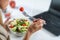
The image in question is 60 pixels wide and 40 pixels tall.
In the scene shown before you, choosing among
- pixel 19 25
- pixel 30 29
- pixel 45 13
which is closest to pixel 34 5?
pixel 45 13

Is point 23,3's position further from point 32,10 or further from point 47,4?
point 47,4

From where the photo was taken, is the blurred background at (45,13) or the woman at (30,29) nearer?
the woman at (30,29)

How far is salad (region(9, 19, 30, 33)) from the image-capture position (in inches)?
37.0

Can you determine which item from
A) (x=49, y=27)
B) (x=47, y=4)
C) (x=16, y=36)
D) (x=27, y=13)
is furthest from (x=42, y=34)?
(x=47, y=4)

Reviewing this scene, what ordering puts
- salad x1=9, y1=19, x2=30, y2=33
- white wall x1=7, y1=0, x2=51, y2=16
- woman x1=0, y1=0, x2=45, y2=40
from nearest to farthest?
woman x1=0, y1=0, x2=45, y2=40, salad x1=9, y1=19, x2=30, y2=33, white wall x1=7, y1=0, x2=51, y2=16

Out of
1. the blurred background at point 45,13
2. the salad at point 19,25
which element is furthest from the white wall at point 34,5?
the salad at point 19,25

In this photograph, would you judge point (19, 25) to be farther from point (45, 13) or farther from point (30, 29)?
point (45, 13)

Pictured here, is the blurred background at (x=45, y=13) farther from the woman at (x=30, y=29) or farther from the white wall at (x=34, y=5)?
the woman at (x=30, y=29)

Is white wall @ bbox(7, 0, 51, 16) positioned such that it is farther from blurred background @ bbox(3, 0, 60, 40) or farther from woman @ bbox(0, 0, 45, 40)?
woman @ bbox(0, 0, 45, 40)

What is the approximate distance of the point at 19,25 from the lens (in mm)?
967

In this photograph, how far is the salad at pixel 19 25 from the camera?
941 mm

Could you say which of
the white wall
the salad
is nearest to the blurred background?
the white wall

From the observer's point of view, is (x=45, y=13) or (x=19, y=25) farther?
(x=45, y=13)

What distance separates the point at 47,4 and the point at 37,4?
0.10 meters
